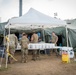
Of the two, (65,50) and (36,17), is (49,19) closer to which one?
(36,17)

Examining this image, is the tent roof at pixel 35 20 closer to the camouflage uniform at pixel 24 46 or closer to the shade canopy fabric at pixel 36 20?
the shade canopy fabric at pixel 36 20

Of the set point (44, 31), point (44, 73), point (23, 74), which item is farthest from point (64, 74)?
point (44, 31)

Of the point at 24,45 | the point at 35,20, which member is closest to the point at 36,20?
the point at 35,20

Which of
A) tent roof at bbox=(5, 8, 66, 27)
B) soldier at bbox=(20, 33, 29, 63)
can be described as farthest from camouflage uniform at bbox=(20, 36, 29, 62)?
tent roof at bbox=(5, 8, 66, 27)

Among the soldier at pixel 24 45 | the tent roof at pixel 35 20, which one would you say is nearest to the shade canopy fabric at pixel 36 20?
the tent roof at pixel 35 20

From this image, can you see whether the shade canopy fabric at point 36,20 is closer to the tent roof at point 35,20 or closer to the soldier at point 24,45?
the tent roof at point 35,20

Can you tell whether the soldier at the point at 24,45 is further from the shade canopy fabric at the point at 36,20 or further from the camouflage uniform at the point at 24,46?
the shade canopy fabric at the point at 36,20

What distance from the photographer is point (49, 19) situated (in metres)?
14.6

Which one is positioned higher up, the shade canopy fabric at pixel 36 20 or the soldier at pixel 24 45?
the shade canopy fabric at pixel 36 20

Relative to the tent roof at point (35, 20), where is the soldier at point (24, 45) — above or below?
below

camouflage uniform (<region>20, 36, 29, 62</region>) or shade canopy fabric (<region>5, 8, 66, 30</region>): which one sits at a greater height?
shade canopy fabric (<region>5, 8, 66, 30</region>)

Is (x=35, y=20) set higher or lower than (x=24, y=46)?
higher

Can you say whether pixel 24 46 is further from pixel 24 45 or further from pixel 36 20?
pixel 36 20

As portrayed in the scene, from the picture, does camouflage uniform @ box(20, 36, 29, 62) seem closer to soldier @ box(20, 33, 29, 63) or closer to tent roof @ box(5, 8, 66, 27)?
soldier @ box(20, 33, 29, 63)
